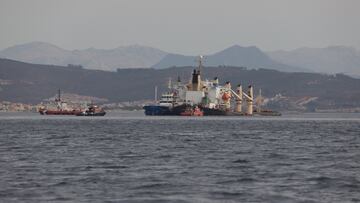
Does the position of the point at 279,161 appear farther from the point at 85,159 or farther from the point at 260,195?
the point at 260,195

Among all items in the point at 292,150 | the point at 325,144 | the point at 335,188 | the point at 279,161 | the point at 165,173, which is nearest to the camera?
the point at 335,188

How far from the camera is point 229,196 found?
48.5 metres

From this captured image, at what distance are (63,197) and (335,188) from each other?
14516 millimetres

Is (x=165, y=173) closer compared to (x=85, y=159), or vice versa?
(x=165, y=173)

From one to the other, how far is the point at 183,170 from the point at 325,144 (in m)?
37.2

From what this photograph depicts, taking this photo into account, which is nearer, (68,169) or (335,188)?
(335,188)

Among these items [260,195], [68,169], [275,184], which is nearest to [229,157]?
[68,169]

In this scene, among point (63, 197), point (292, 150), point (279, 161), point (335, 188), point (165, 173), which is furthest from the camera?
point (292, 150)

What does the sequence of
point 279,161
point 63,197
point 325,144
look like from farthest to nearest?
point 325,144 < point 279,161 < point 63,197

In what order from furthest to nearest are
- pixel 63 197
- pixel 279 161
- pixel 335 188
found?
pixel 279 161
pixel 335 188
pixel 63 197

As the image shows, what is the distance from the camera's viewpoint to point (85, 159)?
70500 mm

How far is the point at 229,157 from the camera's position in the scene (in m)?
74.1

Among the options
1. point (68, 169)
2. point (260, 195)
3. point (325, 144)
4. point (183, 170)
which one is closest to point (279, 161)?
point (183, 170)

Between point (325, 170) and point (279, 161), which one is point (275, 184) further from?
point (279, 161)
